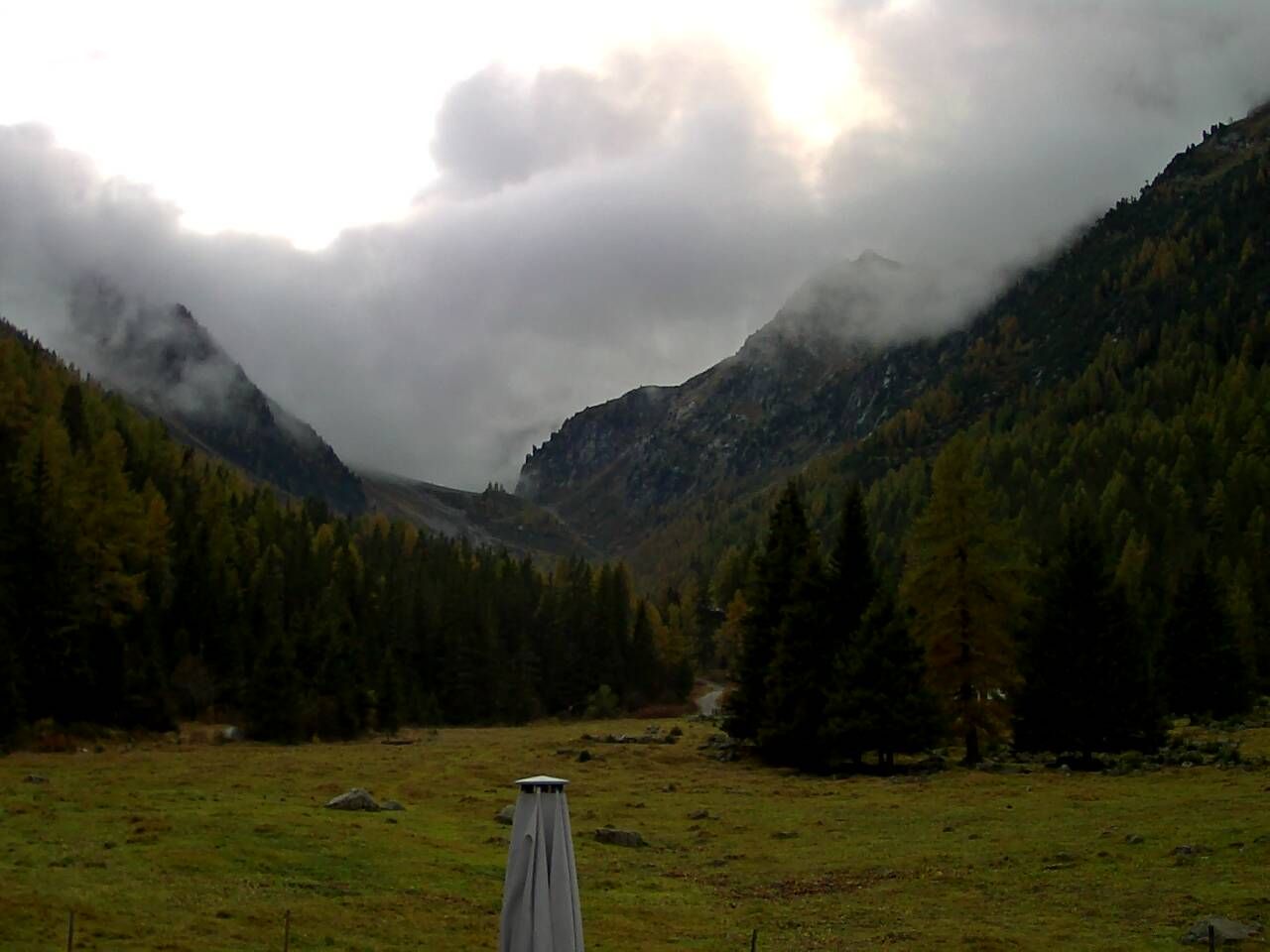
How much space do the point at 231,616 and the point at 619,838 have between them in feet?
205

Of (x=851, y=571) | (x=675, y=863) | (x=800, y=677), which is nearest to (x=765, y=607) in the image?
(x=851, y=571)

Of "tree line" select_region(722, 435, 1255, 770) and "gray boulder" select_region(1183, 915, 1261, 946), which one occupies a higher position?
"tree line" select_region(722, 435, 1255, 770)

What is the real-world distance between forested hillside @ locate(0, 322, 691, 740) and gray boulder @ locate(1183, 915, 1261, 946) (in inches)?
2124

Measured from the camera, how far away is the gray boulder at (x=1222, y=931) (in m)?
17.8

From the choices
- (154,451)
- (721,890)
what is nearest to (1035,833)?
(721,890)

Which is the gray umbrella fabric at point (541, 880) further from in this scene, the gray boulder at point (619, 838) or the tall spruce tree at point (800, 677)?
the tall spruce tree at point (800, 677)

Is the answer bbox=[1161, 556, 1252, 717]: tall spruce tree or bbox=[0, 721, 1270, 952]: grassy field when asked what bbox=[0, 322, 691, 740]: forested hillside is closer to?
bbox=[0, 721, 1270, 952]: grassy field

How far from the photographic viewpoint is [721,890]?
25453 millimetres

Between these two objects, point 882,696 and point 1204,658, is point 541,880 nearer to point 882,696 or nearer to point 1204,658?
point 882,696

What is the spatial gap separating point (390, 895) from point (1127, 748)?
118 feet

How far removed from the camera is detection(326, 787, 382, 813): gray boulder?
3466 cm

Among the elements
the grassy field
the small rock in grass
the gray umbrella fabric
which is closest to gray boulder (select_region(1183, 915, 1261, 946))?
the grassy field

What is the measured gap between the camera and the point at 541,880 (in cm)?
1261

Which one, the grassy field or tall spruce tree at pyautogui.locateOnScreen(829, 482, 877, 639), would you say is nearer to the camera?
the grassy field
